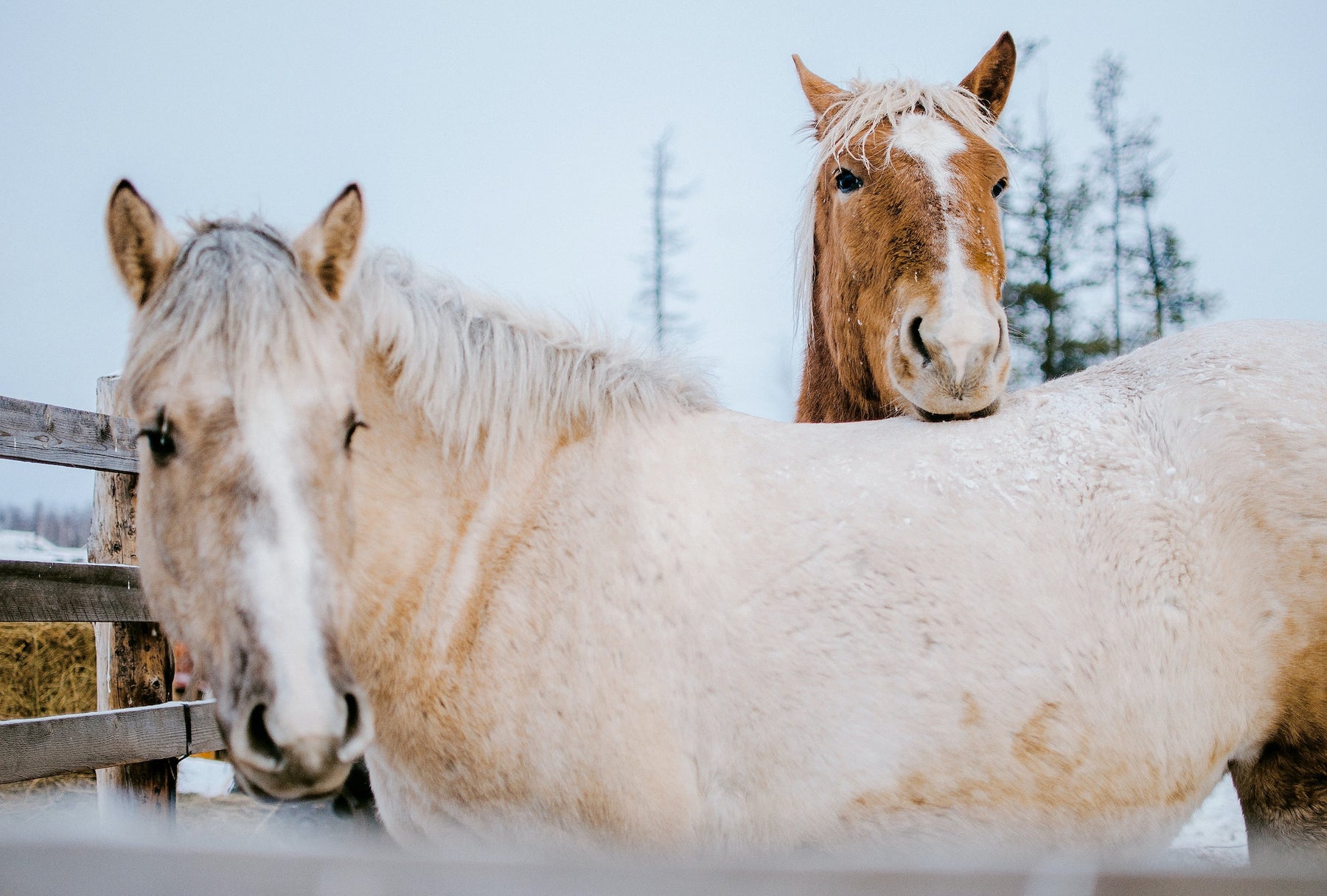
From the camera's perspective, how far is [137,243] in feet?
5.74

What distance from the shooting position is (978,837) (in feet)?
5.65

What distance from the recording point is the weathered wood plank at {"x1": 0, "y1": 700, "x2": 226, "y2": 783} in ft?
9.40

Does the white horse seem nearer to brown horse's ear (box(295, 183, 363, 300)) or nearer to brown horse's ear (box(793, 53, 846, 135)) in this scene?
brown horse's ear (box(295, 183, 363, 300))

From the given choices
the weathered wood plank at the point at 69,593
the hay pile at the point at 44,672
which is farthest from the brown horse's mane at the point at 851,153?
the hay pile at the point at 44,672

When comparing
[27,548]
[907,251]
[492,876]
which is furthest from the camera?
[27,548]

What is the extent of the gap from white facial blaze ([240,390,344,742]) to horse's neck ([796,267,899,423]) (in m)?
2.38

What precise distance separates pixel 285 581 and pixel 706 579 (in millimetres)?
964

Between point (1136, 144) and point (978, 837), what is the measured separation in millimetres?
15541

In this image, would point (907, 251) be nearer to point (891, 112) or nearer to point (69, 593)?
point (891, 112)

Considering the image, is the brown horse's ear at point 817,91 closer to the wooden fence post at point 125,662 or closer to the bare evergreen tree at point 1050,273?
the wooden fence post at point 125,662

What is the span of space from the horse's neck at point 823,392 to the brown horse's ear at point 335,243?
7.09 ft

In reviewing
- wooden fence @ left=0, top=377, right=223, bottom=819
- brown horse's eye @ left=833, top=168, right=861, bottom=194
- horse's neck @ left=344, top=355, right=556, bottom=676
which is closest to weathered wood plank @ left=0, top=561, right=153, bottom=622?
wooden fence @ left=0, top=377, right=223, bottom=819

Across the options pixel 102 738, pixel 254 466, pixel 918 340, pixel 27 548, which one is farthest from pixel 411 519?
pixel 27 548

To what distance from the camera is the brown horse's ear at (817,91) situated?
3895 millimetres
